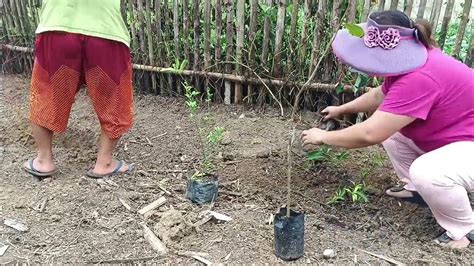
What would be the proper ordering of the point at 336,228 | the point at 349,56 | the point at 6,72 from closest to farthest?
the point at 349,56 < the point at 336,228 < the point at 6,72

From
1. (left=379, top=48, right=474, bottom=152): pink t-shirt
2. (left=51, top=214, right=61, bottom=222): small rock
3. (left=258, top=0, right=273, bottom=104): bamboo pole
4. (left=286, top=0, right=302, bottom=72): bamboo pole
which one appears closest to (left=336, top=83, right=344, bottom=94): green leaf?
(left=286, top=0, right=302, bottom=72): bamboo pole

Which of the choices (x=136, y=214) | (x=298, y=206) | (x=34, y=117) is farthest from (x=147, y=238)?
(x=34, y=117)

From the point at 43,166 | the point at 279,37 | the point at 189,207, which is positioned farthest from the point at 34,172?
the point at 279,37

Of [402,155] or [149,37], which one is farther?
[149,37]

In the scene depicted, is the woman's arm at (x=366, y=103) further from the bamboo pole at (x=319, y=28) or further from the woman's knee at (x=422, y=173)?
the bamboo pole at (x=319, y=28)

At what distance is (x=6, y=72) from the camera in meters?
5.12

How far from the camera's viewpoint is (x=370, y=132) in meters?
2.36

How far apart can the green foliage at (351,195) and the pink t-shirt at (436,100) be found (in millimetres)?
409

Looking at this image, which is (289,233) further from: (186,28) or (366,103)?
(186,28)

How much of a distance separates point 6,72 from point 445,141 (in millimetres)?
4253

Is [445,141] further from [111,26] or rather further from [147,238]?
[111,26]

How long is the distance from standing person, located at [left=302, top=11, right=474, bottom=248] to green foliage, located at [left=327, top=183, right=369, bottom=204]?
0.34 meters

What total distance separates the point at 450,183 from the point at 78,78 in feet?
6.60

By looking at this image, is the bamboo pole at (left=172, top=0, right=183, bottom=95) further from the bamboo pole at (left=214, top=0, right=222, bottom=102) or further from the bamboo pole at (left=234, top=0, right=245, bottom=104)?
the bamboo pole at (left=234, top=0, right=245, bottom=104)
